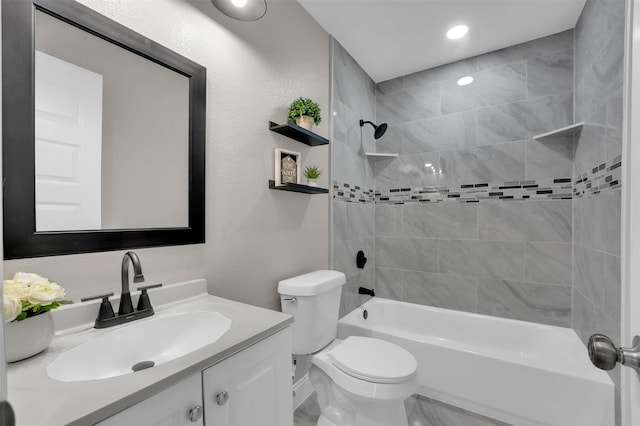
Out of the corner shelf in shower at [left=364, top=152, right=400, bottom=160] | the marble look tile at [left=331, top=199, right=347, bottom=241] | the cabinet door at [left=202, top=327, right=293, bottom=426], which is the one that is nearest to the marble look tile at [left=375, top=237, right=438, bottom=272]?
the marble look tile at [left=331, top=199, right=347, bottom=241]

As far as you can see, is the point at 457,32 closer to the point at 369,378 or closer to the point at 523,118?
the point at 523,118

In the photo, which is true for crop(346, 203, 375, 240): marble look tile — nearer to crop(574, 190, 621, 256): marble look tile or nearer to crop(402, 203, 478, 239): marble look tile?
crop(402, 203, 478, 239): marble look tile

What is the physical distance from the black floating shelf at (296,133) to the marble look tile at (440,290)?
59.8 inches

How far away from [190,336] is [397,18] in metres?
2.24

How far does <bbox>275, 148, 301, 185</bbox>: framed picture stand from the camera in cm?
165

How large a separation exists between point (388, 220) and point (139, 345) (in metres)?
2.22

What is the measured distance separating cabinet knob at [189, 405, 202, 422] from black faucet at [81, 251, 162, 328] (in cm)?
43

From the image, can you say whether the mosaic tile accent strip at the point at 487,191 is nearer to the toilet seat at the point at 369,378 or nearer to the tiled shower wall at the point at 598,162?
the tiled shower wall at the point at 598,162

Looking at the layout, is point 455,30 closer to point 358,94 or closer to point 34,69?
point 358,94

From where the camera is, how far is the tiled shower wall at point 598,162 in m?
1.36

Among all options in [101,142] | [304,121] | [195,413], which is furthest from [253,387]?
[304,121]

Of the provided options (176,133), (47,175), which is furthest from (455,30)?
(47,175)

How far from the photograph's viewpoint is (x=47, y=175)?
896 mm

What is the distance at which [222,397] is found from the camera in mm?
792
